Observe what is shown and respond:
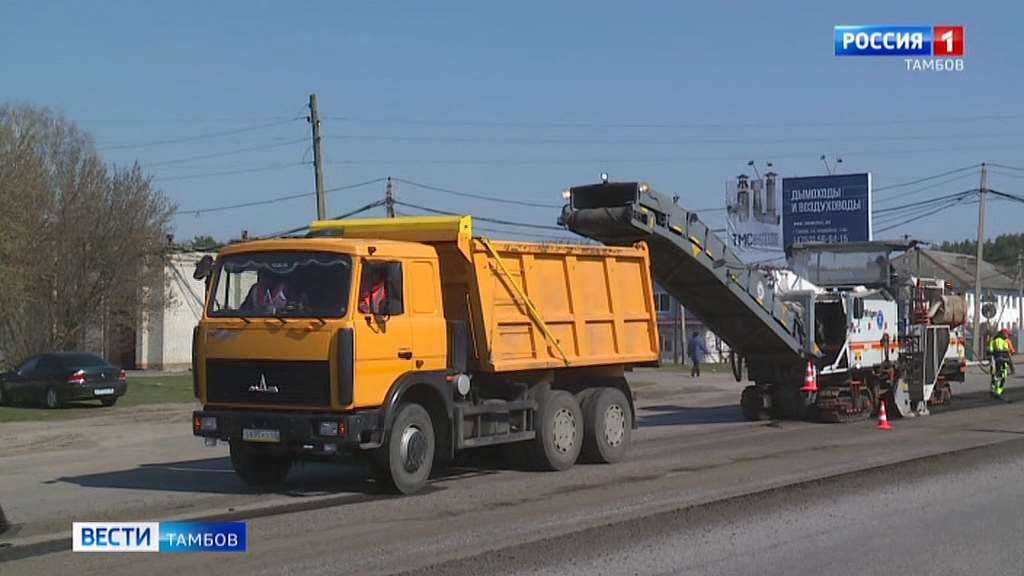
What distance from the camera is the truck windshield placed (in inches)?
458

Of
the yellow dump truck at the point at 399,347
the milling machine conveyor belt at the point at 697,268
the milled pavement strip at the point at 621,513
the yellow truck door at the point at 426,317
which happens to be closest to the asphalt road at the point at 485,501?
the milled pavement strip at the point at 621,513

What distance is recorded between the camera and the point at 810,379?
19969 millimetres

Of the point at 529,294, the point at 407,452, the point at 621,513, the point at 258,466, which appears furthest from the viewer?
the point at 529,294

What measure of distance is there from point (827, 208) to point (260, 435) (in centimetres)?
3497

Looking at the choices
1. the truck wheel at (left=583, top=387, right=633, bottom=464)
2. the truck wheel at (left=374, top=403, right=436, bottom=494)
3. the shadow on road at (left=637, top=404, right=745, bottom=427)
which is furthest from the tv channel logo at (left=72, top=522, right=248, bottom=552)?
the shadow on road at (left=637, top=404, right=745, bottom=427)

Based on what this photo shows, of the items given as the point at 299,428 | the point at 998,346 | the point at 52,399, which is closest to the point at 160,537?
the point at 299,428

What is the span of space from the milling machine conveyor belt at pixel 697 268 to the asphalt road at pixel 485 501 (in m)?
1.69

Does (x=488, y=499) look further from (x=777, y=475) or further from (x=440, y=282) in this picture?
(x=777, y=475)

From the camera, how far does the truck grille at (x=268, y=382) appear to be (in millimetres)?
11477

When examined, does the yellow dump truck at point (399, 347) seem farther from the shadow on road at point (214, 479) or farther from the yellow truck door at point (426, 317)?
the shadow on road at point (214, 479)

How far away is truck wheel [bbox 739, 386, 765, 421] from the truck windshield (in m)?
11.5

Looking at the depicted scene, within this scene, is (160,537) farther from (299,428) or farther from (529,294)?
(529,294)

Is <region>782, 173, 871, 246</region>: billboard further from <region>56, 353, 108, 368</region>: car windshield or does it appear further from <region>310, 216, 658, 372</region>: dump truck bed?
<region>310, 216, 658, 372</region>: dump truck bed

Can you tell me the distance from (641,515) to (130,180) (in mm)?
35104
